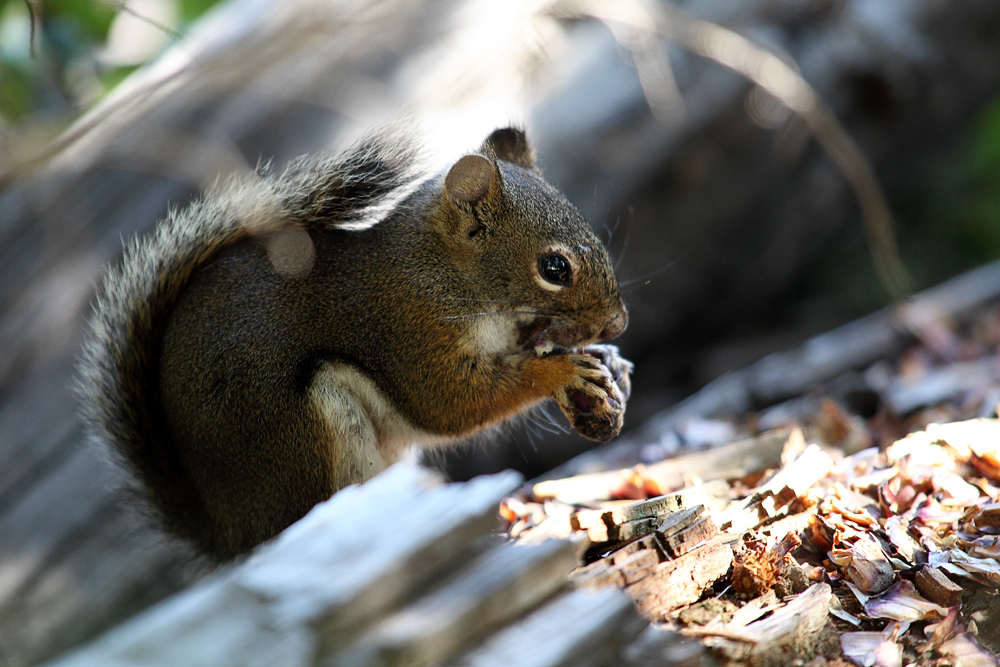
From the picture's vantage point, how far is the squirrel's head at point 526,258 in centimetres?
224

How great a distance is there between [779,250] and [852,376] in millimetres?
1323

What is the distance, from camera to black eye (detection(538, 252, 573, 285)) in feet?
7.36

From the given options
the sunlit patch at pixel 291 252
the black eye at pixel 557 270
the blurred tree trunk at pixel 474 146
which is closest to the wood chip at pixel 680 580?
the black eye at pixel 557 270

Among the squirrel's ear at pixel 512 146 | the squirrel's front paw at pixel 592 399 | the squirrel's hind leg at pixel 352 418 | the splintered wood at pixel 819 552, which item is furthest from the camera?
the squirrel's ear at pixel 512 146

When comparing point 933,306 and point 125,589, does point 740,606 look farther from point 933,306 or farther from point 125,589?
point 933,306

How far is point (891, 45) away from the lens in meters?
4.11

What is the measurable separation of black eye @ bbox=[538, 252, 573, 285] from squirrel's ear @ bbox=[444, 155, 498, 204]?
26cm

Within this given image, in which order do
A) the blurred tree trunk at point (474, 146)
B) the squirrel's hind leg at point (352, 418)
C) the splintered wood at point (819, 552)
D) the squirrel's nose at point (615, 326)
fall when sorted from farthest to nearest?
the blurred tree trunk at point (474, 146) < the squirrel's nose at point (615, 326) < the squirrel's hind leg at point (352, 418) < the splintered wood at point (819, 552)

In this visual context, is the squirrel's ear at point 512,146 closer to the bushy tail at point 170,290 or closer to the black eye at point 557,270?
the bushy tail at point 170,290

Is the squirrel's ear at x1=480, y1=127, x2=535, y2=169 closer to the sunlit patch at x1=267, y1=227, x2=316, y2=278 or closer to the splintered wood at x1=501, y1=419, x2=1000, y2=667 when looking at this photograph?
the sunlit patch at x1=267, y1=227, x2=316, y2=278

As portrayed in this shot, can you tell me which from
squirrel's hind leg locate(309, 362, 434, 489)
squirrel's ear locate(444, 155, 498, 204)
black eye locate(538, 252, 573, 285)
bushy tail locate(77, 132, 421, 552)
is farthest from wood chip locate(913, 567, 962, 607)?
bushy tail locate(77, 132, 421, 552)

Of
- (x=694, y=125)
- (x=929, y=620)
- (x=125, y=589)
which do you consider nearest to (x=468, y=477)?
(x=125, y=589)

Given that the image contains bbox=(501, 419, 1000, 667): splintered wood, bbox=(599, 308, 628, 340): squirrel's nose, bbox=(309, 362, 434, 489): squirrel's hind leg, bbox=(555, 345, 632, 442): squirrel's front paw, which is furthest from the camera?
bbox=(599, 308, 628, 340): squirrel's nose

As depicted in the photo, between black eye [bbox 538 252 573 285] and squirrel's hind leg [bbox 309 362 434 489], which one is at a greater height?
black eye [bbox 538 252 573 285]
